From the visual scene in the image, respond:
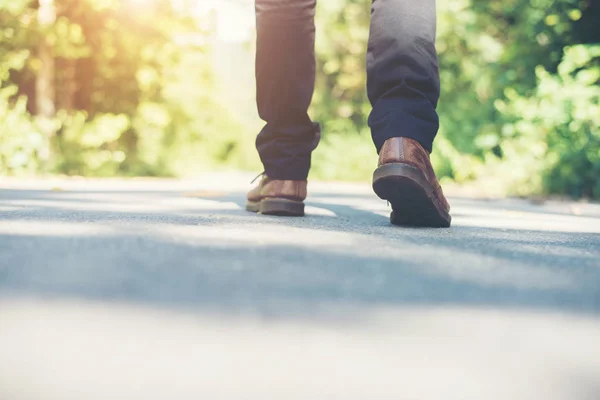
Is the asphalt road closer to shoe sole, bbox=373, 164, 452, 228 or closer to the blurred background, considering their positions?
shoe sole, bbox=373, 164, 452, 228

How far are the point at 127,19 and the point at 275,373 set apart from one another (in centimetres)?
778

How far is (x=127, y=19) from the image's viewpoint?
804 cm

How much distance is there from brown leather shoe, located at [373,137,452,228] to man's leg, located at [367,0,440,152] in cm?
6

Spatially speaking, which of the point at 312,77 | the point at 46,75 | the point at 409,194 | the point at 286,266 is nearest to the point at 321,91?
the point at 46,75

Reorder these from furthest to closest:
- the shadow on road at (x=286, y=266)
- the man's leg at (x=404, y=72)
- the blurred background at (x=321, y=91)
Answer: the blurred background at (x=321, y=91) → the man's leg at (x=404, y=72) → the shadow on road at (x=286, y=266)

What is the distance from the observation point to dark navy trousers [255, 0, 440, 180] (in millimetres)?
2107

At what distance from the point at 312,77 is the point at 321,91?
26.8ft

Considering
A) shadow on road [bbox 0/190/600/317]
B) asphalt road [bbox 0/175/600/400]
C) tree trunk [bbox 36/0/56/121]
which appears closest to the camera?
asphalt road [bbox 0/175/600/400]

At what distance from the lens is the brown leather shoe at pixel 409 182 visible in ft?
6.40

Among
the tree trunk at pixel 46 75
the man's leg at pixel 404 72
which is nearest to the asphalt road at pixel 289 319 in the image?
the man's leg at pixel 404 72

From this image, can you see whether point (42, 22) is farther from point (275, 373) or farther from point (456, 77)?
point (275, 373)

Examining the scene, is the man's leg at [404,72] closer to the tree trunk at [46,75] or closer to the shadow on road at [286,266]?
the shadow on road at [286,266]

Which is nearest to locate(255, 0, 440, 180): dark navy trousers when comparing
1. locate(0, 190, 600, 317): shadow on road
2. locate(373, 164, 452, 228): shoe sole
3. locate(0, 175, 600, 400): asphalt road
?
locate(373, 164, 452, 228): shoe sole

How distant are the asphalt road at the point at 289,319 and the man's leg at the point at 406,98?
0.38 m
